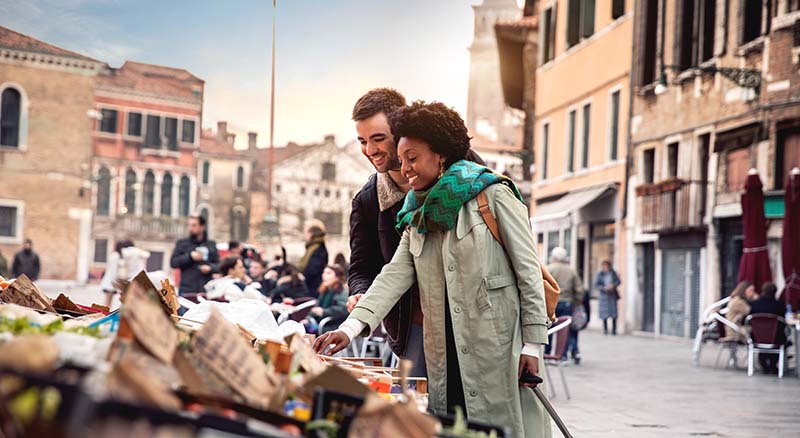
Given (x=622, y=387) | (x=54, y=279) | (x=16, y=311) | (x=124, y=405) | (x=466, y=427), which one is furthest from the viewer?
(x=54, y=279)

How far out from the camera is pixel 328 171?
59.2 meters

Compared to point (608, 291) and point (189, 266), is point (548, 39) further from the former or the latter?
point (189, 266)

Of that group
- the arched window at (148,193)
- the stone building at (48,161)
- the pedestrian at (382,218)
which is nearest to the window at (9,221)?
the stone building at (48,161)

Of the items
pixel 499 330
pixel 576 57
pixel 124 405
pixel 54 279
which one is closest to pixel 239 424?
pixel 124 405

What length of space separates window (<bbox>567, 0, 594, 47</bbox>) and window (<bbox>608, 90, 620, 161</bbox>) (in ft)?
7.16

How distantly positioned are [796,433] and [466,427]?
6116 mm

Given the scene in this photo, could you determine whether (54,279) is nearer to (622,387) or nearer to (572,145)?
(572,145)

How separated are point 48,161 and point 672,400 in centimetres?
3957

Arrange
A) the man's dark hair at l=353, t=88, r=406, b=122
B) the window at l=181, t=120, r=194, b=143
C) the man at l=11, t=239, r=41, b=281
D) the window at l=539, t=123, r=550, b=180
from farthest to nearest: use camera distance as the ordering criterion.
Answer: the window at l=181, t=120, r=194, b=143 < the window at l=539, t=123, r=550, b=180 < the man at l=11, t=239, r=41, b=281 < the man's dark hair at l=353, t=88, r=406, b=122

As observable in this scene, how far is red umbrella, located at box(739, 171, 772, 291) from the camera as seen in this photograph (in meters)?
13.6

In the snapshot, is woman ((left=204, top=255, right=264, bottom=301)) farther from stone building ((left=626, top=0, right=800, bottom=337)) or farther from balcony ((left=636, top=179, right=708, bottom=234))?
balcony ((left=636, top=179, right=708, bottom=234))

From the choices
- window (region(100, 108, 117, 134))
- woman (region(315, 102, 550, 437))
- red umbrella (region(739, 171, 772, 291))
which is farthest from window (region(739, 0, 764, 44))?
window (region(100, 108, 117, 134))

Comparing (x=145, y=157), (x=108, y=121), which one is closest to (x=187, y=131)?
(x=145, y=157)

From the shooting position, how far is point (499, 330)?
3195 mm
